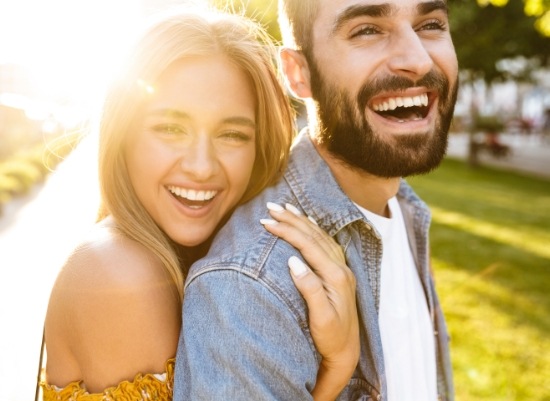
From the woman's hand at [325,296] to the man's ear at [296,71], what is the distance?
572 millimetres

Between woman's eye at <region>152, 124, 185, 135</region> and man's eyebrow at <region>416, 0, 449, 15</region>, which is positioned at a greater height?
man's eyebrow at <region>416, 0, 449, 15</region>

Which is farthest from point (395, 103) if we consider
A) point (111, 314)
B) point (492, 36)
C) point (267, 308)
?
point (492, 36)

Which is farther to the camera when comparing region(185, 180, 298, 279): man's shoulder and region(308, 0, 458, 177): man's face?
region(308, 0, 458, 177): man's face

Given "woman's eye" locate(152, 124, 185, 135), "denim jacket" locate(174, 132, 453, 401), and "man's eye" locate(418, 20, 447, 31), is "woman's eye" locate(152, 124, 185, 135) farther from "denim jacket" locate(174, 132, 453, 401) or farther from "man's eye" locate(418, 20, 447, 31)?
"man's eye" locate(418, 20, 447, 31)

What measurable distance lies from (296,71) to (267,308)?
1.11 metres

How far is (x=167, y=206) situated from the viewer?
2.34 metres

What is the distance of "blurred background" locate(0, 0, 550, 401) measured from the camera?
125 inches

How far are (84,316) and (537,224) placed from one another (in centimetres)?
1072

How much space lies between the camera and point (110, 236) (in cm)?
216

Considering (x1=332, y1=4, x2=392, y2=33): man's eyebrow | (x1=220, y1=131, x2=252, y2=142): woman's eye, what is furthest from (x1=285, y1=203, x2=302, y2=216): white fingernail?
(x1=332, y1=4, x2=392, y2=33): man's eyebrow

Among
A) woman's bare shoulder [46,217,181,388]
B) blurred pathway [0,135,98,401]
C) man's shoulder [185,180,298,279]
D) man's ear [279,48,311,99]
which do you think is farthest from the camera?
blurred pathway [0,135,98,401]

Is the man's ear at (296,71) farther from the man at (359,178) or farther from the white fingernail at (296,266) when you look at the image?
the white fingernail at (296,266)

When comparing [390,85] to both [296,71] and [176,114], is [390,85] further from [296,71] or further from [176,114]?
[176,114]

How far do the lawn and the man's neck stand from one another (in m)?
2.81
